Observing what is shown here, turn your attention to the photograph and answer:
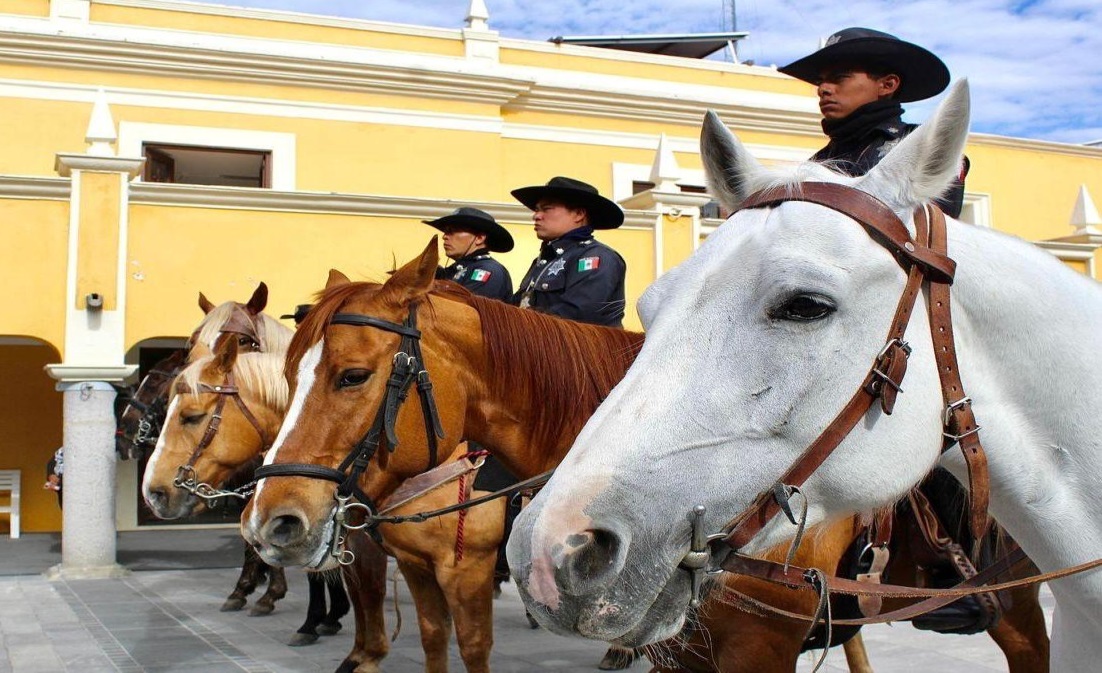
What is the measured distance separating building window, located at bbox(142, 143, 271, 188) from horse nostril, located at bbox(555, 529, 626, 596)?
13361 millimetres

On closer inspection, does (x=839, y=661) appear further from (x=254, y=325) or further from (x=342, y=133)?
(x=342, y=133)

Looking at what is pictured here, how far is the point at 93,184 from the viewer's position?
414 inches

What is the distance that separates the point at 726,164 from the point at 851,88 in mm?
907

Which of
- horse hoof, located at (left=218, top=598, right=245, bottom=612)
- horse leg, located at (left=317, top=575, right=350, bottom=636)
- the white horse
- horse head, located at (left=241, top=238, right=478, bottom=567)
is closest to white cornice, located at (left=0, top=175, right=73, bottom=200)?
horse hoof, located at (left=218, top=598, right=245, bottom=612)

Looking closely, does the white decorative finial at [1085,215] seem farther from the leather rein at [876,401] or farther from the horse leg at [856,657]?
the leather rein at [876,401]

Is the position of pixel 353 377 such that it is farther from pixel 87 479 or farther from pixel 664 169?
pixel 664 169

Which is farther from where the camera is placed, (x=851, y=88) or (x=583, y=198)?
(x=583, y=198)

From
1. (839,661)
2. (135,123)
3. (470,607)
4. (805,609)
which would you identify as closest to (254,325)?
(470,607)

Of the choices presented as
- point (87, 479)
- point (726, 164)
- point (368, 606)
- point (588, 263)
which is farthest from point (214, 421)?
point (726, 164)

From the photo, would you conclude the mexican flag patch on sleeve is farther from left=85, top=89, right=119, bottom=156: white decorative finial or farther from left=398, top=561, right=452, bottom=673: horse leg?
left=85, top=89, right=119, bottom=156: white decorative finial

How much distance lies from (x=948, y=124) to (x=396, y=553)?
149 inches

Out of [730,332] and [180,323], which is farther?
[180,323]

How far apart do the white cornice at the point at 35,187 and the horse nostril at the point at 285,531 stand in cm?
827

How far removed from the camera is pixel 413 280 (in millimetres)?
4000
